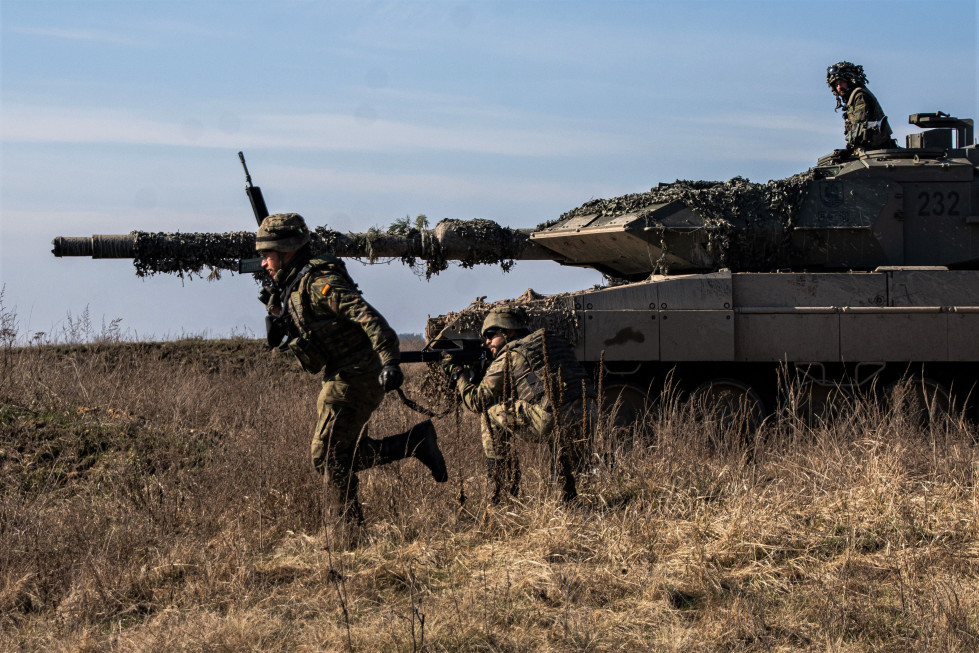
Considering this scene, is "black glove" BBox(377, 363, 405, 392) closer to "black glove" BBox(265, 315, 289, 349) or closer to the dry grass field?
the dry grass field

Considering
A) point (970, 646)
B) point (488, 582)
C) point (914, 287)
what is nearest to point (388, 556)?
point (488, 582)

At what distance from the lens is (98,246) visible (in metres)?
9.50

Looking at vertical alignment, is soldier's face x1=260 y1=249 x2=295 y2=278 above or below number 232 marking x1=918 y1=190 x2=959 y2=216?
below

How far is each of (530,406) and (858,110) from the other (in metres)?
6.33

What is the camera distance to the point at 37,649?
375cm

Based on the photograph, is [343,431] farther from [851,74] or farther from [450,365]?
[851,74]

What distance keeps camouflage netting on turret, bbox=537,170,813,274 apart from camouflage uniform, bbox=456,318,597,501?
149 inches

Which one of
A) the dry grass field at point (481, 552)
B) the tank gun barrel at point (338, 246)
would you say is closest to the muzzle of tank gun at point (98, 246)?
the tank gun barrel at point (338, 246)

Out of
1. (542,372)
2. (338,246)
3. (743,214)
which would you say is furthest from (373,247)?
(542,372)

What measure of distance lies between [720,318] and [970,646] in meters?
5.26

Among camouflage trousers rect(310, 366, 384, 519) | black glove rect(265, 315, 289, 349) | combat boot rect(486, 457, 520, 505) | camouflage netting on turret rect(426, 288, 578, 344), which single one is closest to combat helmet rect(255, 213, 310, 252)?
black glove rect(265, 315, 289, 349)

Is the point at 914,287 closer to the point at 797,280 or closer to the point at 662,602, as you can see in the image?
the point at 797,280

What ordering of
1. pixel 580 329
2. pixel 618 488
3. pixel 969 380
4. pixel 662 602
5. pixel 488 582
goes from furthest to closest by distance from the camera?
pixel 969 380
pixel 580 329
pixel 618 488
pixel 488 582
pixel 662 602

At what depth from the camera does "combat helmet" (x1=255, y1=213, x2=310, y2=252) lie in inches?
205
